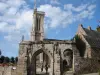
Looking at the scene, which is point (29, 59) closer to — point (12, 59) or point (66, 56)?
point (66, 56)

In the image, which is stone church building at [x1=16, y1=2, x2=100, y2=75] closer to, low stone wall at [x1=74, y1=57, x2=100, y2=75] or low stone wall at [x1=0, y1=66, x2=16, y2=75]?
low stone wall at [x1=74, y1=57, x2=100, y2=75]

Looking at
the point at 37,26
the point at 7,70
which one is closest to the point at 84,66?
the point at 7,70

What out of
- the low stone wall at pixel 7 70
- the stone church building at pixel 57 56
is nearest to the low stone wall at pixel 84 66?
the stone church building at pixel 57 56

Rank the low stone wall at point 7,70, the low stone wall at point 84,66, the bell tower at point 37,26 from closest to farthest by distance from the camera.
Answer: the low stone wall at point 7,70, the low stone wall at point 84,66, the bell tower at point 37,26

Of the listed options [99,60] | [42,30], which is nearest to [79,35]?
[99,60]

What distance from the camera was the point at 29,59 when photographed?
3662 centimetres

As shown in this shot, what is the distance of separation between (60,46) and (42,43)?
396cm

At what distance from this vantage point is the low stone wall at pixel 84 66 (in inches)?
1502

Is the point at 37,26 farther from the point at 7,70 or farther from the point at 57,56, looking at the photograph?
the point at 57,56

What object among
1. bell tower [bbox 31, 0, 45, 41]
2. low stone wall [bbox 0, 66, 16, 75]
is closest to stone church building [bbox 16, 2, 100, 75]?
low stone wall [bbox 0, 66, 16, 75]

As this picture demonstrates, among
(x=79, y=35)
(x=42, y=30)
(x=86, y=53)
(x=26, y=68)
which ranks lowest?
(x=26, y=68)

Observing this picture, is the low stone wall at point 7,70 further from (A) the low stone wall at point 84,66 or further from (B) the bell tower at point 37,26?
(B) the bell tower at point 37,26

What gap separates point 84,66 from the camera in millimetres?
38906

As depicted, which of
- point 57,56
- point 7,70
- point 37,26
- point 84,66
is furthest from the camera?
point 37,26
